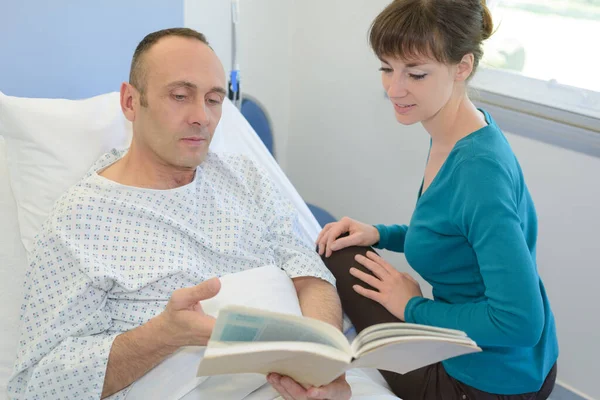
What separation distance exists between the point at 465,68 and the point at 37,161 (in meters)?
0.99

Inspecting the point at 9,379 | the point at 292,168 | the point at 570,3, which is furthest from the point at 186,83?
the point at 292,168

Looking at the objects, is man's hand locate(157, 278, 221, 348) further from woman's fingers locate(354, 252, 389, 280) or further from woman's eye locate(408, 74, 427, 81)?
woman's eye locate(408, 74, 427, 81)

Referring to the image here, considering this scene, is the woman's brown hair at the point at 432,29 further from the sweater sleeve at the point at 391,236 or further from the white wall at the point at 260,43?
the white wall at the point at 260,43

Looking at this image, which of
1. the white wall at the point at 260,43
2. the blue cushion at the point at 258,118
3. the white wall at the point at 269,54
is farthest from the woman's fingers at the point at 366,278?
the white wall at the point at 269,54

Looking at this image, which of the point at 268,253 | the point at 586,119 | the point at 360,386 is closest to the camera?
the point at 360,386

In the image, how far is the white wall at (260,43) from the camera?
2139 mm

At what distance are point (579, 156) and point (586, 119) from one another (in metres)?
0.11

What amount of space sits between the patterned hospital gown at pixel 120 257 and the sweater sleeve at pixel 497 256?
420 mm

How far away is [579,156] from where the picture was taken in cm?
176

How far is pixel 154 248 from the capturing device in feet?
4.17

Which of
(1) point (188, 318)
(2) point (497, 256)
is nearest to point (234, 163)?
(1) point (188, 318)

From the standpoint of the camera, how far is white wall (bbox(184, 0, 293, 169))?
2.14m

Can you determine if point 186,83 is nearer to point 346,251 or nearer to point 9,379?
point 346,251

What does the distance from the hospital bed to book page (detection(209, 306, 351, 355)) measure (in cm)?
47
